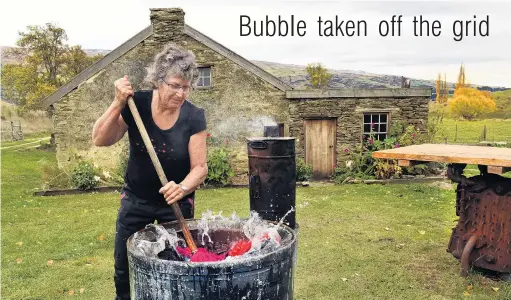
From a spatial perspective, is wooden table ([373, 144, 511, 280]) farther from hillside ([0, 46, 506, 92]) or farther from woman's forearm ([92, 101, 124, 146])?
hillside ([0, 46, 506, 92])

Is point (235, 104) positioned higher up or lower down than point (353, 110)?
higher up

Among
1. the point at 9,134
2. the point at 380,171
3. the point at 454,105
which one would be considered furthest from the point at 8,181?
A: the point at 454,105

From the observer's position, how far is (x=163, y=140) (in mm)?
2979

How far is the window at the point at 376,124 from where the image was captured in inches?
530

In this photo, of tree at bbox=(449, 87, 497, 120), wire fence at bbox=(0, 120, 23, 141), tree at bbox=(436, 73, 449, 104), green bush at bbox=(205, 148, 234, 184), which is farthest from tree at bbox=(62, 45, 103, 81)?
tree at bbox=(436, 73, 449, 104)

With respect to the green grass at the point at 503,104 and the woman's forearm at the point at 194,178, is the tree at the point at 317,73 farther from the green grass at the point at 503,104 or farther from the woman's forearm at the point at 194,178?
the woman's forearm at the point at 194,178

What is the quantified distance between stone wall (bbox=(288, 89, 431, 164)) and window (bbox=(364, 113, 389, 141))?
195mm

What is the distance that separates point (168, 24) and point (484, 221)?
10.5 metres

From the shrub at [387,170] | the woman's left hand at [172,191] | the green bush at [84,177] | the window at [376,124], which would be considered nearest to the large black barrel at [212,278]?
the woman's left hand at [172,191]

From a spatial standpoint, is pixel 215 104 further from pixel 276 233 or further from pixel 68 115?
pixel 276 233

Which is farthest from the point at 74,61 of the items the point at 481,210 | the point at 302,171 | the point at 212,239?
the point at 212,239

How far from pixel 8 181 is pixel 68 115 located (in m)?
3.19

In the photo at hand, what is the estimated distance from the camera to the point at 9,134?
32.6m

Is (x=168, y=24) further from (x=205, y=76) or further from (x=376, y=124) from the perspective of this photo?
(x=376, y=124)
